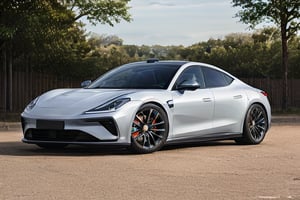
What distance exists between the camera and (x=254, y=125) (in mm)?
11234

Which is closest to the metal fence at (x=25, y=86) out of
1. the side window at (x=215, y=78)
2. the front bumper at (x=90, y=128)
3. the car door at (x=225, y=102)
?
the side window at (x=215, y=78)

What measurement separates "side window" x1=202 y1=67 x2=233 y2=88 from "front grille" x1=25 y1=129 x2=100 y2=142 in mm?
2644

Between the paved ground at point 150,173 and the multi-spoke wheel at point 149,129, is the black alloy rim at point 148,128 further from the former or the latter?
the paved ground at point 150,173

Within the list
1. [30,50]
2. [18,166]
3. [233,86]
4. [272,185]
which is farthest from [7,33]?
[272,185]

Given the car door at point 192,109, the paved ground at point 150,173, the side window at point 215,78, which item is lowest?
the paved ground at point 150,173

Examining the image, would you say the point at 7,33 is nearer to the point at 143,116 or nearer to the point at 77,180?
the point at 143,116

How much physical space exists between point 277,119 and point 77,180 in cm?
1340

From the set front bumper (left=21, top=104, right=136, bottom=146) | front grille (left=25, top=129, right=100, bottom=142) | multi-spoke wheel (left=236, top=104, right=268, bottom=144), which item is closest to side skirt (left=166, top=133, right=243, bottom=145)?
multi-spoke wheel (left=236, top=104, right=268, bottom=144)

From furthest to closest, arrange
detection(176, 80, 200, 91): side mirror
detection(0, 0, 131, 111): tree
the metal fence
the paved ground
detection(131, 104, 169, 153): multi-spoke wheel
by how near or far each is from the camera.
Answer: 1. the metal fence
2. detection(0, 0, 131, 111): tree
3. detection(176, 80, 200, 91): side mirror
4. detection(131, 104, 169, 153): multi-spoke wheel
5. the paved ground

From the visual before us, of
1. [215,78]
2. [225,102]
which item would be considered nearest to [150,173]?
[225,102]

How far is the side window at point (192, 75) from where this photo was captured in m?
10.3

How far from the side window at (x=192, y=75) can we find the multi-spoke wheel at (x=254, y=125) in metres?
1.13

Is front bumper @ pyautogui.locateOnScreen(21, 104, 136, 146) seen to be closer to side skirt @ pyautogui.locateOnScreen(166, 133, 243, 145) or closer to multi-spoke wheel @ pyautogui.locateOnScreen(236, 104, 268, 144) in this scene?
side skirt @ pyautogui.locateOnScreen(166, 133, 243, 145)

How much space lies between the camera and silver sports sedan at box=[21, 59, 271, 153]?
8945 mm
